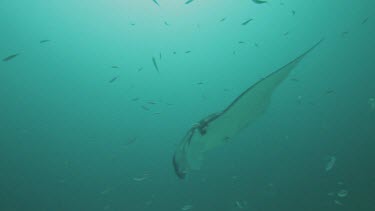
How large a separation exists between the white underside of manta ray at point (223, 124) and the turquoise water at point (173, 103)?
10.6 meters

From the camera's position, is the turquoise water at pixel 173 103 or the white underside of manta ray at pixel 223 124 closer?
the white underside of manta ray at pixel 223 124

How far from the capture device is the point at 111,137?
67.8 ft

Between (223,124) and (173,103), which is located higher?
(223,124)

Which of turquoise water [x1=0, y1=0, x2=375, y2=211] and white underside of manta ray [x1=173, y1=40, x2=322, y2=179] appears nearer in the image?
white underside of manta ray [x1=173, y1=40, x2=322, y2=179]

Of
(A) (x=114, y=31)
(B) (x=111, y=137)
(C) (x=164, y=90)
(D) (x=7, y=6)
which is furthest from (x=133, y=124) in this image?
(D) (x=7, y=6)

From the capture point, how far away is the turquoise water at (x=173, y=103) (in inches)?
563

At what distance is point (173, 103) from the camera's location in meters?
22.8

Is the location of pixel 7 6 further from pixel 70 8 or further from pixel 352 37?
pixel 352 37

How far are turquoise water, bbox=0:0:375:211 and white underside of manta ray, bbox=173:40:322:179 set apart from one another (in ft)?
34.9

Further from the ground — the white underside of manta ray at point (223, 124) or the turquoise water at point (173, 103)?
the white underside of manta ray at point (223, 124)

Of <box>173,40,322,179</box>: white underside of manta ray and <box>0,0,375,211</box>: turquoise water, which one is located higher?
<box>173,40,322,179</box>: white underside of manta ray

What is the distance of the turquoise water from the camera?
14305mm

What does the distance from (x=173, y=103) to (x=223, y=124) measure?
65.6ft

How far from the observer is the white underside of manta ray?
2617 mm
